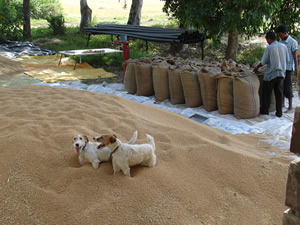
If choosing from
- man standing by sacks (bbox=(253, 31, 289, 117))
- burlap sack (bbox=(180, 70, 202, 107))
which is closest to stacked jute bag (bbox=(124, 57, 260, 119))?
burlap sack (bbox=(180, 70, 202, 107))

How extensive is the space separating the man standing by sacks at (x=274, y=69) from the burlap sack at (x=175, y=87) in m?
1.42

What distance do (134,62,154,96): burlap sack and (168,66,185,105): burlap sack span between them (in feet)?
1.92

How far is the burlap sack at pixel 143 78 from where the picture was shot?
235 inches

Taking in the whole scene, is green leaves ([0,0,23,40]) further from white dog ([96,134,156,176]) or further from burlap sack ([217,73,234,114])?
white dog ([96,134,156,176])

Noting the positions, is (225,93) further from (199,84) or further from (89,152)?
(89,152)

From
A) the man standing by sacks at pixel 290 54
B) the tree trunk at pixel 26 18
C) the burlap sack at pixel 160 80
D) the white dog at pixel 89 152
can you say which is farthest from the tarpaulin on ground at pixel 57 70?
the white dog at pixel 89 152

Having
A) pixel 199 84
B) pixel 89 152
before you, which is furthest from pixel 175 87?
pixel 89 152

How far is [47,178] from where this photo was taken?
257cm

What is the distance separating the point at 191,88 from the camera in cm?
528

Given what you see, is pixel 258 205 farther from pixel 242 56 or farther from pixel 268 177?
pixel 242 56

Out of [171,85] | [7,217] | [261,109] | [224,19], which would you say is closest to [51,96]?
[171,85]

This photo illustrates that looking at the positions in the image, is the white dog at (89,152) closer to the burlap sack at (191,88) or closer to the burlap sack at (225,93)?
the burlap sack at (225,93)

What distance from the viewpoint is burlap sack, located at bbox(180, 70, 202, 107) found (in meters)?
A: 5.23

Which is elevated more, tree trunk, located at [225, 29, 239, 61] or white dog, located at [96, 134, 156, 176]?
tree trunk, located at [225, 29, 239, 61]
